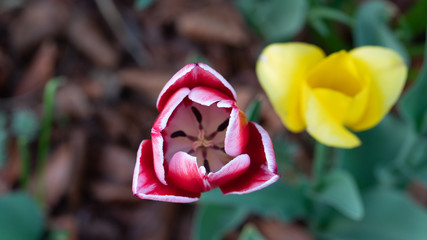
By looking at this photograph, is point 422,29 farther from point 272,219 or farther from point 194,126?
point 194,126

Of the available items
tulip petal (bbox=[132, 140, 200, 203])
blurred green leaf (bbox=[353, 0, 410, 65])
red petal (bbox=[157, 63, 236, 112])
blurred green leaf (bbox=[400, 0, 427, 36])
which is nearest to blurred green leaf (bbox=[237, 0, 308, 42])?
blurred green leaf (bbox=[353, 0, 410, 65])

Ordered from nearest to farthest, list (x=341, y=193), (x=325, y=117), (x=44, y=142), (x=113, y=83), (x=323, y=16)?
(x=325, y=117), (x=341, y=193), (x=323, y=16), (x=44, y=142), (x=113, y=83)

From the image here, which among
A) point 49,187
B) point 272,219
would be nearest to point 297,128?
point 272,219

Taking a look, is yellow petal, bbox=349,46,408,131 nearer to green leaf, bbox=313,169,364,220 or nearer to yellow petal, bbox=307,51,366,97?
yellow petal, bbox=307,51,366,97

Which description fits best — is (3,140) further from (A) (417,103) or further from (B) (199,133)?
(A) (417,103)

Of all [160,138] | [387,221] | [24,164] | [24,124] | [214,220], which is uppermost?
[160,138]

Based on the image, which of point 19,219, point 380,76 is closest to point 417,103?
point 380,76
